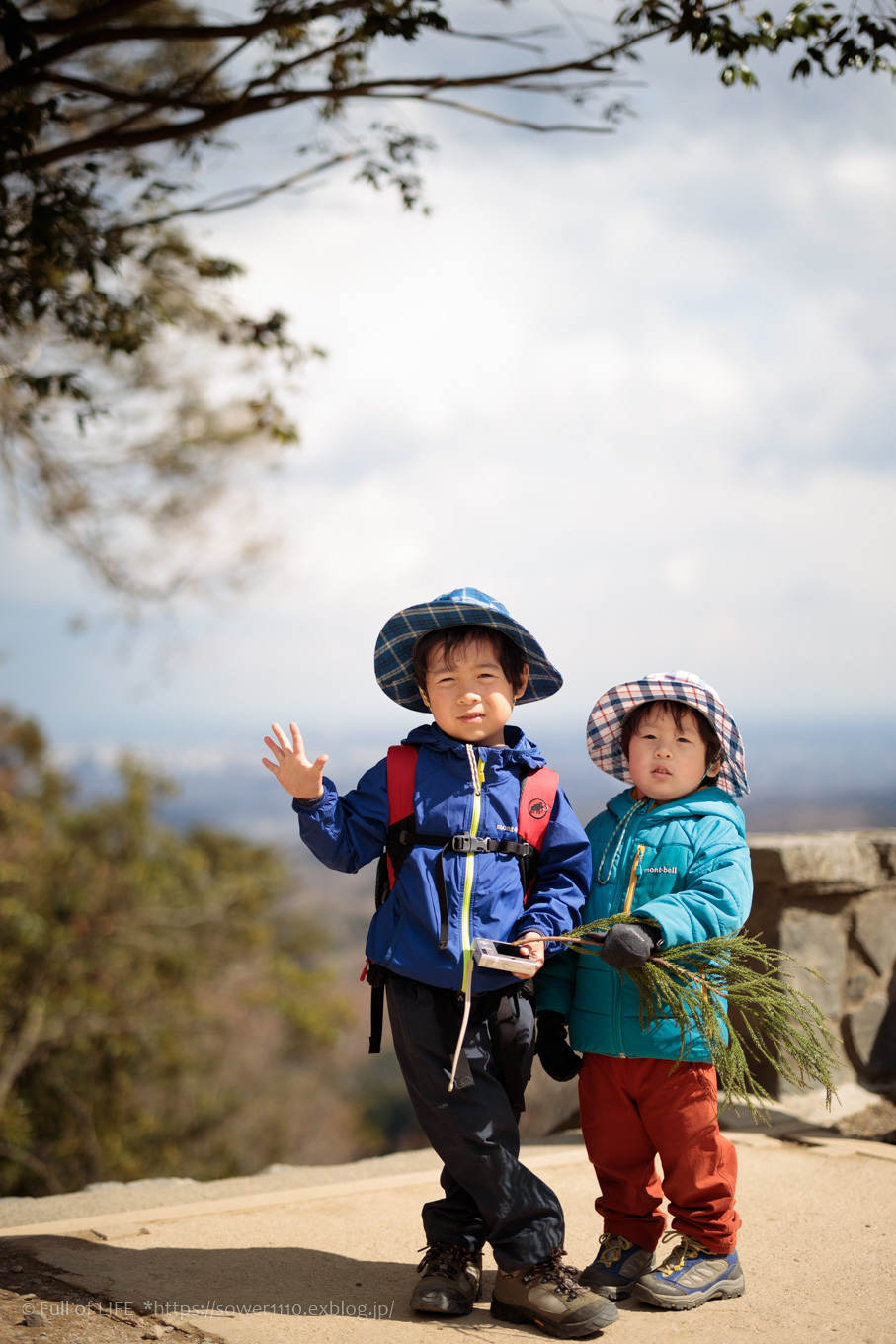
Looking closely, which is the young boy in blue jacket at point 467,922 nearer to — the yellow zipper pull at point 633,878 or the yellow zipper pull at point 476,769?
the yellow zipper pull at point 476,769

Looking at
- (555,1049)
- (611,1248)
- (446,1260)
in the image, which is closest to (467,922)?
(555,1049)

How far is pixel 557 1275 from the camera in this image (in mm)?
2377

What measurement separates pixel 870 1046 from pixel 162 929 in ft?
33.0

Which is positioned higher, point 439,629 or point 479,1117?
point 439,629

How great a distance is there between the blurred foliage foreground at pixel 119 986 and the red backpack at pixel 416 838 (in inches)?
372

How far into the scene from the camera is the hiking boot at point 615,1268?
2.54 metres

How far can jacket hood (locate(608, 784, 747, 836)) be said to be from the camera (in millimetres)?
2713

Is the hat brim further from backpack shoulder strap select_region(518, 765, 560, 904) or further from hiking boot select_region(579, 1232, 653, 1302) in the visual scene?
hiking boot select_region(579, 1232, 653, 1302)

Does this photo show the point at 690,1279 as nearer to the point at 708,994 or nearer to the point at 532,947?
the point at 708,994

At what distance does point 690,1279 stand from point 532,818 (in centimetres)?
108

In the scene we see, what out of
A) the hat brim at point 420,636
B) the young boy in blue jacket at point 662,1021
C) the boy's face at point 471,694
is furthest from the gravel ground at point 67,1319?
the hat brim at point 420,636

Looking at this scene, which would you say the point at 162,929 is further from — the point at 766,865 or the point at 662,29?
the point at 662,29

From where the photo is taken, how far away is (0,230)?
166 inches

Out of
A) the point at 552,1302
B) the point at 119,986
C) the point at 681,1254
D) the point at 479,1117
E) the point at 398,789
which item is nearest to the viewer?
the point at 552,1302
